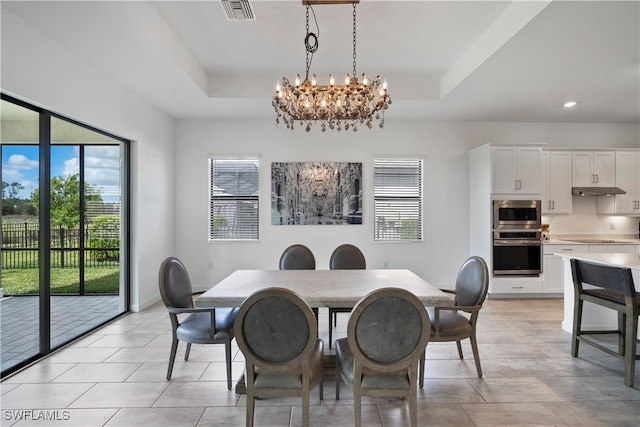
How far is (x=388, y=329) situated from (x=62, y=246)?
389 centimetres

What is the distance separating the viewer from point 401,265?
5.65 m

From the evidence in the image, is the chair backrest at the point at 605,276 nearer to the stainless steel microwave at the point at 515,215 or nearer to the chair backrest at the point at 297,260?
the stainless steel microwave at the point at 515,215

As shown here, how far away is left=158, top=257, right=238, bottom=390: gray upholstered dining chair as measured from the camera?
8.23 ft

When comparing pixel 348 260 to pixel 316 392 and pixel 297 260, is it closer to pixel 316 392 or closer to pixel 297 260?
pixel 297 260

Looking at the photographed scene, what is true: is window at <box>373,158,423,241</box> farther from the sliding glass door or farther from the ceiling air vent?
the sliding glass door

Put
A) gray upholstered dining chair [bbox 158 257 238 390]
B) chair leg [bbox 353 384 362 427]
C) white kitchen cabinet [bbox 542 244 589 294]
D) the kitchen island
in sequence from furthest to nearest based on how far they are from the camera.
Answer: white kitchen cabinet [bbox 542 244 589 294] < the kitchen island < gray upholstered dining chair [bbox 158 257 238 390] < chair leg [bbox 353 384 362 427]

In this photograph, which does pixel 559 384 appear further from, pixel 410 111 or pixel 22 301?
pixel 22 301

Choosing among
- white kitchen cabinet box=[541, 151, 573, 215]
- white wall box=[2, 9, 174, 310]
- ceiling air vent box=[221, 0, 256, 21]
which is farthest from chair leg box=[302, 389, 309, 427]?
white kitchen cabinet box=[541, 151, 573, 215]

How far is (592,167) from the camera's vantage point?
17.7ft

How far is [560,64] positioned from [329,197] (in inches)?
133

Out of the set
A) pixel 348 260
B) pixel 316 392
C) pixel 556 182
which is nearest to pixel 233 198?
pixel 348 260

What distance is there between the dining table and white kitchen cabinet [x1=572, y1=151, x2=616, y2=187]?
4.04 metres

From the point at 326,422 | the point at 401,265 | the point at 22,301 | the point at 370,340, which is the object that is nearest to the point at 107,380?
the point at 22,301
